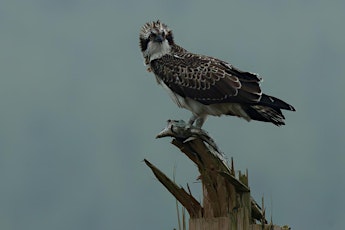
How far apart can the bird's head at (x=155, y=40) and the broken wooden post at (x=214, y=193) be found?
2002 millimetres

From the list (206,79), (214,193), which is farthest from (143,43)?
(214,193)

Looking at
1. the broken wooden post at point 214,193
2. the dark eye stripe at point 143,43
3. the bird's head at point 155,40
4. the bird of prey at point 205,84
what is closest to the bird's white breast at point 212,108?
the bird of prey at point 205,84

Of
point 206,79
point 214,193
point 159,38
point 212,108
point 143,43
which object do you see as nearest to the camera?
point 214,193

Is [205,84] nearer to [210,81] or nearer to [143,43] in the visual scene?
[210,81]

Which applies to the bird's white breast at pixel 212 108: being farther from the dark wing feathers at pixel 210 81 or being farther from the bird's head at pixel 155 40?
the bird's head at pixel 155 40

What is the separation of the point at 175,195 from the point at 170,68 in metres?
2.42

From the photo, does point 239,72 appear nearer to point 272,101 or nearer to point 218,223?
point 272,101

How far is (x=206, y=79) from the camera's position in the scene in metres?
10.9

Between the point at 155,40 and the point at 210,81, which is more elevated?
the point at 155,40

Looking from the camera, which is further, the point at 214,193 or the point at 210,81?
the point at 210,81

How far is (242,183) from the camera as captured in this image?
942cm

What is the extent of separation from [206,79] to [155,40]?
1.31 m

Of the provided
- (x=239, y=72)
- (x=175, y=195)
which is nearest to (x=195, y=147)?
(x=175, y=195)

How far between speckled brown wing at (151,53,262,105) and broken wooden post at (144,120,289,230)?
80cm
